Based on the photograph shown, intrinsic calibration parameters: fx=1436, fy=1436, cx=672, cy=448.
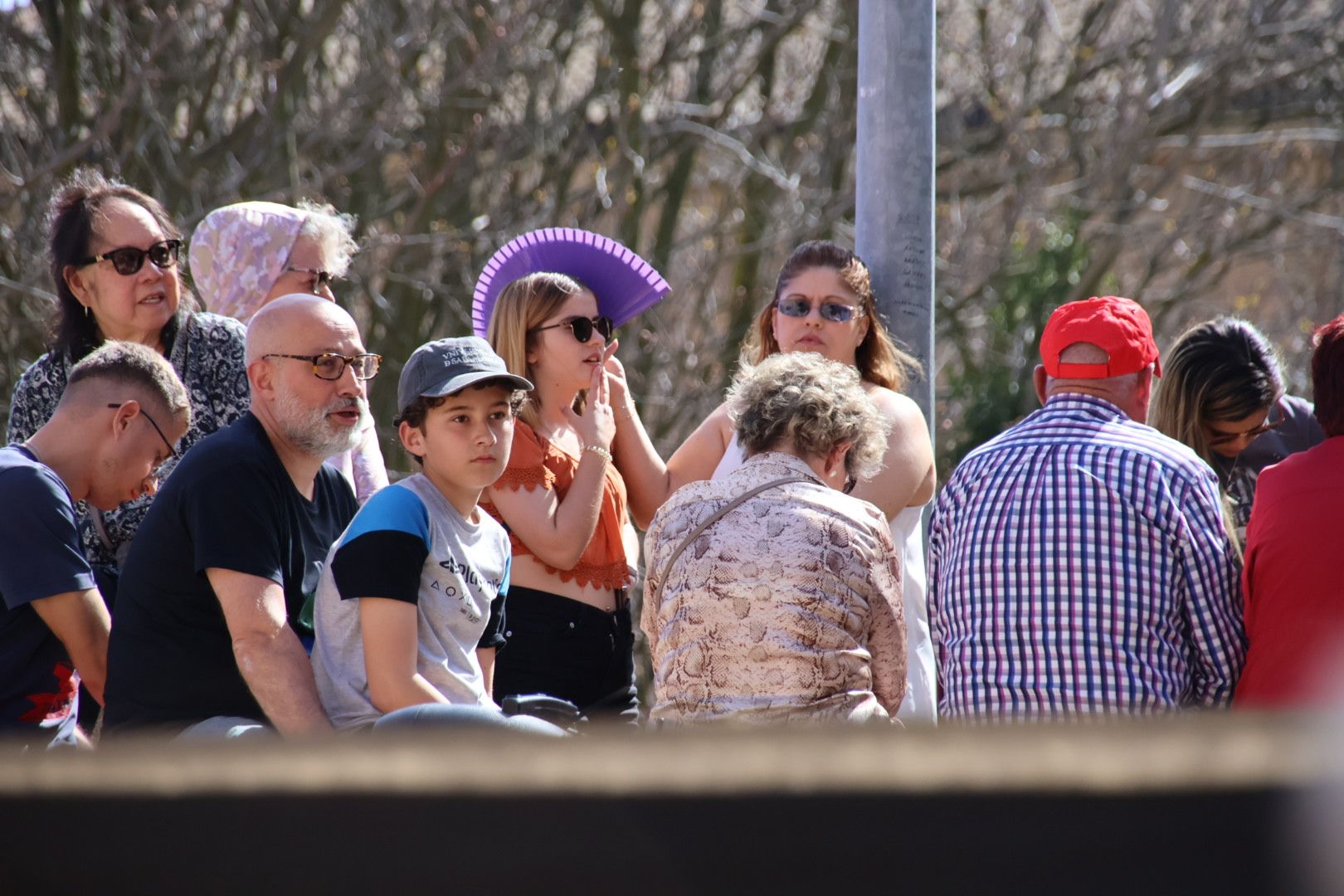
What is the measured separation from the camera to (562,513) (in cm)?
350

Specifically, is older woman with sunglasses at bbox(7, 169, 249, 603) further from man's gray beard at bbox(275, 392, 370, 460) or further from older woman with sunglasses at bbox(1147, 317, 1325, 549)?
older woman with sunglasses at bbox(1147, 317, 1325, 549)

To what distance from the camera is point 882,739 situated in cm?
40

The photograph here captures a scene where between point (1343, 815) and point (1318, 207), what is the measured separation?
49.0 ft

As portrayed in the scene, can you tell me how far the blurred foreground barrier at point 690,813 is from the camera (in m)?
0.39

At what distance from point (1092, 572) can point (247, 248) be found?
2.47 metres

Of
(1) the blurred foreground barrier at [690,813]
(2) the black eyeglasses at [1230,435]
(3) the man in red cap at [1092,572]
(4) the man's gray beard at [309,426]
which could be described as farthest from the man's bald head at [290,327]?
(1) the blurred foreground barrier at [690,813]

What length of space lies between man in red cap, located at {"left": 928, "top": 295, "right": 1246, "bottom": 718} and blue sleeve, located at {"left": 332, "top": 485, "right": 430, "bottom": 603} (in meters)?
1.22

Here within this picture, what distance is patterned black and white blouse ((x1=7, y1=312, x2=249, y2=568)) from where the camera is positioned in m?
3.83

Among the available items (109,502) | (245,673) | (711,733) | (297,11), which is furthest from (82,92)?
(711,733)

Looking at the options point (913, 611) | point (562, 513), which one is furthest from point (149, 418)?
point (913, 611)

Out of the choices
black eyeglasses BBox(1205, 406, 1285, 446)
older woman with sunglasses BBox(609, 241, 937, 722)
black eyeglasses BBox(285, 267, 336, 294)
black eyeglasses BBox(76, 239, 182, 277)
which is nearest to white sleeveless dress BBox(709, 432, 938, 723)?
older woman with sunglasses BBox(609, 241, 937, 722)

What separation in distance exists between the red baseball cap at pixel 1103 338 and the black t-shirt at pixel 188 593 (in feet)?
5.73

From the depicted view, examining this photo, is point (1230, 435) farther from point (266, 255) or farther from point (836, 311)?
point (266, 255)

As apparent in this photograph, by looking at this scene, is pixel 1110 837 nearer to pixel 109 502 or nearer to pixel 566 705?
pixel 566 705
